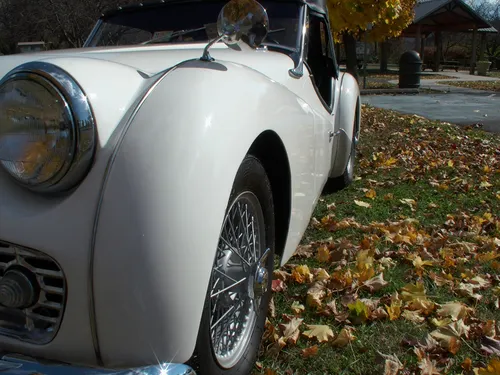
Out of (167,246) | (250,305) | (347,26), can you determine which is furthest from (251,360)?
(347,26)

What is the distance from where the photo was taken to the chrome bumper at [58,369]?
124 centimetres

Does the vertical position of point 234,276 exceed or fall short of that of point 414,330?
it exceeds it

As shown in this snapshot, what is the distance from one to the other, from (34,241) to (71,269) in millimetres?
120

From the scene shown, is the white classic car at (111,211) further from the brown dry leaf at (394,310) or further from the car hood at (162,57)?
the brown dry leaf at (394,310)

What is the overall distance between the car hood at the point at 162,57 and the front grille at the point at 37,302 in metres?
0.53

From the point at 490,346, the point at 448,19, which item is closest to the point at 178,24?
the point at 490,346

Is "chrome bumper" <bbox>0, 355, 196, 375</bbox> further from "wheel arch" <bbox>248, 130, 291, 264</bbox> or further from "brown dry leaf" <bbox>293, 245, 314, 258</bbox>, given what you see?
"brown dry leaf" <bbox>293, 245, 314, 258</bbox>

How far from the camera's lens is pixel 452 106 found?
1241 centimetres

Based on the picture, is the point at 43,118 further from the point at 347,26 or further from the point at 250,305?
the point at 347,26

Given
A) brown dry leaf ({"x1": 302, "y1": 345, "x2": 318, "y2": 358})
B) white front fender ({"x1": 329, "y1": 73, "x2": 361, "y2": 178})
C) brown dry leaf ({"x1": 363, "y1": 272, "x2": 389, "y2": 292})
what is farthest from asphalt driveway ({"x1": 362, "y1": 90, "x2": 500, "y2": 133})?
brown dry leaf ({"x1": 302, "y1": 345, "x2": 318, "y2": 358})

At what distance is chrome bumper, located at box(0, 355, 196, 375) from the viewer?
1.24 meters

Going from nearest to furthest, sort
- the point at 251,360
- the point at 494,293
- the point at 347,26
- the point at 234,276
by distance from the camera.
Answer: the point at 234,276 < the point at 251,360 < the point at 494,293 < the point at 347,26

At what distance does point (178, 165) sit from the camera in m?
1.37

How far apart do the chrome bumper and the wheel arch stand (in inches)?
31.9
